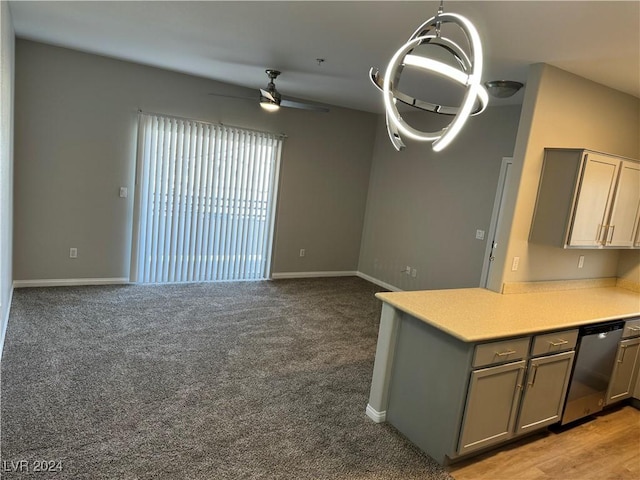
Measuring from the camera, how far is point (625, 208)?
3576mm

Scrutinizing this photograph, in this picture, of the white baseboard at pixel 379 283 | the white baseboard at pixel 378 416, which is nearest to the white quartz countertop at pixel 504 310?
the white baseboard at pixel 378 416

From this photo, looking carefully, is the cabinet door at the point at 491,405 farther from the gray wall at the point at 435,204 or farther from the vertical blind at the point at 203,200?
the vertical blind at the point at 203,200

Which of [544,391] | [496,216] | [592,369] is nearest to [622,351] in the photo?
[592,369]

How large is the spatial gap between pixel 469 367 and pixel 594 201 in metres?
1.91

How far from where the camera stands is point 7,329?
12.0 feet

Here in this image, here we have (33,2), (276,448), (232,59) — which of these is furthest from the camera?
(232,59)

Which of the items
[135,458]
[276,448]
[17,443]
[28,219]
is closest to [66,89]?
[28,219]

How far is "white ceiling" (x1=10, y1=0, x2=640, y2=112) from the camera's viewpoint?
2.47m

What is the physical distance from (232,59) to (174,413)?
330 centimetres

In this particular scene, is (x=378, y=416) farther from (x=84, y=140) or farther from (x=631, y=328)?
(x=84, y=140)

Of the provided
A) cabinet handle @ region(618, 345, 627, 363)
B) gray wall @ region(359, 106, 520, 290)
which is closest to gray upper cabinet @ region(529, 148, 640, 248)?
cabinet handle @ region(618, 345, 627, 363)

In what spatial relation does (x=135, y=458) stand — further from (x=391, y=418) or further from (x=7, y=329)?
(x=7, y=329)

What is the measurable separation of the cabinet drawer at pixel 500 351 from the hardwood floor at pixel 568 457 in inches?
26.6

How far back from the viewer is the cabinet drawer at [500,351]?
2.35 m
